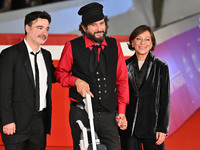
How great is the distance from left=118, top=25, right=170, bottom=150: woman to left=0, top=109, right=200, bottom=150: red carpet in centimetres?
148

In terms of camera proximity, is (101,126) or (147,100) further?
(147,100)

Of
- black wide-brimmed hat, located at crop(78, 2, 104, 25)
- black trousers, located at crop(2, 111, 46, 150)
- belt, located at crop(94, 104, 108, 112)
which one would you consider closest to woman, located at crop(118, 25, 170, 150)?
belt, located at crop(94, 104, 108, 112)

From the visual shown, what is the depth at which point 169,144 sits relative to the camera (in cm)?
442

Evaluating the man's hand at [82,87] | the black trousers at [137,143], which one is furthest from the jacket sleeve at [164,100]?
the man's hand at [82,87]

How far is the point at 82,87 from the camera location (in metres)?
2.49

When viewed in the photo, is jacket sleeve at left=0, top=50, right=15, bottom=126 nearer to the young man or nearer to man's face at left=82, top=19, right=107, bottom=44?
the young man

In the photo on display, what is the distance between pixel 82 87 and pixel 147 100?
626 millimetres

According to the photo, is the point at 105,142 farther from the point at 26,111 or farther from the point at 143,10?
the point at 143,10

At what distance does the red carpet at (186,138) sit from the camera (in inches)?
172

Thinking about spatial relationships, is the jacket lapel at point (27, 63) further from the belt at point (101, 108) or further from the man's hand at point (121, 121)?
the man's hand at point (121, 121)

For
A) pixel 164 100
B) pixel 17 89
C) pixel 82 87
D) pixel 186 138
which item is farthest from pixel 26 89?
pixel 186 138

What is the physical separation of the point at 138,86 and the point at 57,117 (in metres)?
1.56

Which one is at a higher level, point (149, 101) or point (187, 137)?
point (149, 101)

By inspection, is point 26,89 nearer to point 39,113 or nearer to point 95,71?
point 39,113
